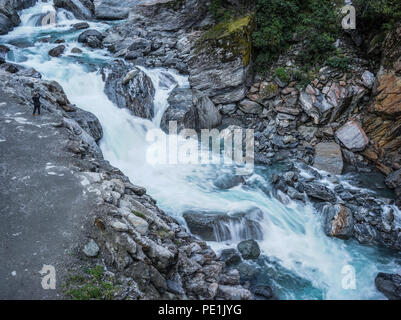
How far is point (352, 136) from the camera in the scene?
12375 millimetres

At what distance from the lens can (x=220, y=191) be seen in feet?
35.4

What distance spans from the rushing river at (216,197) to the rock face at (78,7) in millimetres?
5761

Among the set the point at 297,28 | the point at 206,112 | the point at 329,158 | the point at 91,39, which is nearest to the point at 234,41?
the point at 297,28

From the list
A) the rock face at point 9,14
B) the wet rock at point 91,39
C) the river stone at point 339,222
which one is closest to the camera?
the river stone at point 339,222

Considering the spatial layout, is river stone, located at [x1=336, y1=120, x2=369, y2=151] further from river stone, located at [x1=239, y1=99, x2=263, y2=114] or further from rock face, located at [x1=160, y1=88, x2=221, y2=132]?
rock face, located at [x1=160, y1=88, x2=221, y2=132]

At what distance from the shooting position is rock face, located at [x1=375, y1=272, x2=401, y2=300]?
7.27 metres

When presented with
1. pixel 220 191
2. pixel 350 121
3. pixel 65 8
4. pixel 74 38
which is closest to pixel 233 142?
pixel 220 191

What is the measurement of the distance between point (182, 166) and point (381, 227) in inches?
301

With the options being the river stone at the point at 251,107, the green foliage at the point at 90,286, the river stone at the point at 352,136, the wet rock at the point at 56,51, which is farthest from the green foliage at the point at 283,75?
the green foliage at the point at 90,286

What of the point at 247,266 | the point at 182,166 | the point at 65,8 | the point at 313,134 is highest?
the point at 65,8

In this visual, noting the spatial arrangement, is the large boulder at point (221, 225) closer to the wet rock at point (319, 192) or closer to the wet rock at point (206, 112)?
A: the wet rock at point (319, 192)

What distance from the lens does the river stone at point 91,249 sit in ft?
17.9

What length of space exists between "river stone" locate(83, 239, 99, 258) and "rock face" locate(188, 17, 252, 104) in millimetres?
10987

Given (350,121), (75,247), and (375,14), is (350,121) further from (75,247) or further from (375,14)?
(75,247)
